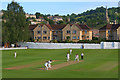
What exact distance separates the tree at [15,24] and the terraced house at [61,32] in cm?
1821

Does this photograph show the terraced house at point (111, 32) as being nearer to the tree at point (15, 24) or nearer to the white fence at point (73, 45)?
the white fence at point (73, 45)

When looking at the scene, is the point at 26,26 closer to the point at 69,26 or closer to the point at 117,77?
the point at 69,26

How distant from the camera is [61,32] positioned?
105312mm

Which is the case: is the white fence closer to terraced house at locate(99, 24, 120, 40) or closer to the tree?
the tree

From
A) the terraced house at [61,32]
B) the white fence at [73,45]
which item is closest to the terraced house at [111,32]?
the terraced house at [61,32]

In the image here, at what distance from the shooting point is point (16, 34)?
8369 cm

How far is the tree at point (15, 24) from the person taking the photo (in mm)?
82875

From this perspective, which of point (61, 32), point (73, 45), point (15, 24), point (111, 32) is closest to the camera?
point (73, 45)

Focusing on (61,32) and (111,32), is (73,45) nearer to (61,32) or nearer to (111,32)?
(61,32)

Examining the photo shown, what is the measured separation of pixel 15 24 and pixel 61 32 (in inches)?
983

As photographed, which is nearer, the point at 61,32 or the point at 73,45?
the point at 73,45

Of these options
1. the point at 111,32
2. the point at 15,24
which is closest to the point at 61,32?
the point at 111,32

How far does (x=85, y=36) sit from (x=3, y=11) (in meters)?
35.1

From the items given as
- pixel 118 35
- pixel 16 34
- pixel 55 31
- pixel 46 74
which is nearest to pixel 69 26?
pixel 55 31
